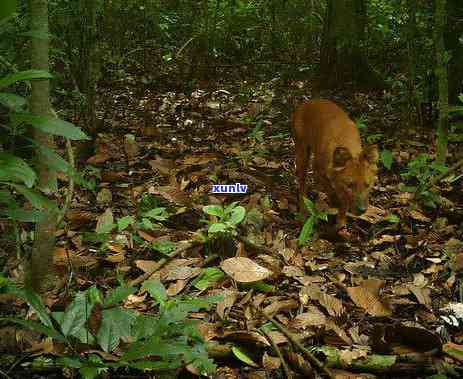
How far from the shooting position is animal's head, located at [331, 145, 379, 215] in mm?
4617

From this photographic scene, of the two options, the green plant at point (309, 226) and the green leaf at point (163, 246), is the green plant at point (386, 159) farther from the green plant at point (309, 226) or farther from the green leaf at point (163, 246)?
the green leaf at point (163, 246)

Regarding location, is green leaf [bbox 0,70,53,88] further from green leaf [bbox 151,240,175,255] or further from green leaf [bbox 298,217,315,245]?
green leaf [bbox 298,217,315,245]

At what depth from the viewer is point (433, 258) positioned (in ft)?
13.1

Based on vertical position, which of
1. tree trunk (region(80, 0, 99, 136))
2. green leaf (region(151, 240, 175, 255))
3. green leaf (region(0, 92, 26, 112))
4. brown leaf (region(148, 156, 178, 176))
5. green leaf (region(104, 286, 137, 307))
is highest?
tree trunk (region(80, 0, 99, 136))

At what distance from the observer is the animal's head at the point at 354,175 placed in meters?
4.62

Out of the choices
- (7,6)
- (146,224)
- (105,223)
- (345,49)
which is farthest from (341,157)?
(345,49)

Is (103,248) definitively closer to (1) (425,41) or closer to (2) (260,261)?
(2) (260,261)

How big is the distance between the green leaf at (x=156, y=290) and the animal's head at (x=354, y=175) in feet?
6.71

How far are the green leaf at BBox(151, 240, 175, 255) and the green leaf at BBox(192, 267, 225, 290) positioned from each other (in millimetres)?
393

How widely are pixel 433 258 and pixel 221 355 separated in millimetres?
2013

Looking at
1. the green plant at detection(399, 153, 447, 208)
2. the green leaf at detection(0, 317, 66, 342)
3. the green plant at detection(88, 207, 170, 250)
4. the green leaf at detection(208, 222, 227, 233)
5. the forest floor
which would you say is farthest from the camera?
the green plant at detection(399, 153, 447, 208)

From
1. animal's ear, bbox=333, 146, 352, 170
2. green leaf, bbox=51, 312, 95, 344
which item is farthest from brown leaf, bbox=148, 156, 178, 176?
green leaf, bbox=51, 312, 95, 344

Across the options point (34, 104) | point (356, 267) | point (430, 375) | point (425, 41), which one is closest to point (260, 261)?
point (356, 267)

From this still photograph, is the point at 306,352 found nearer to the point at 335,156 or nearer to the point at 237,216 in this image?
the point at 237,216
